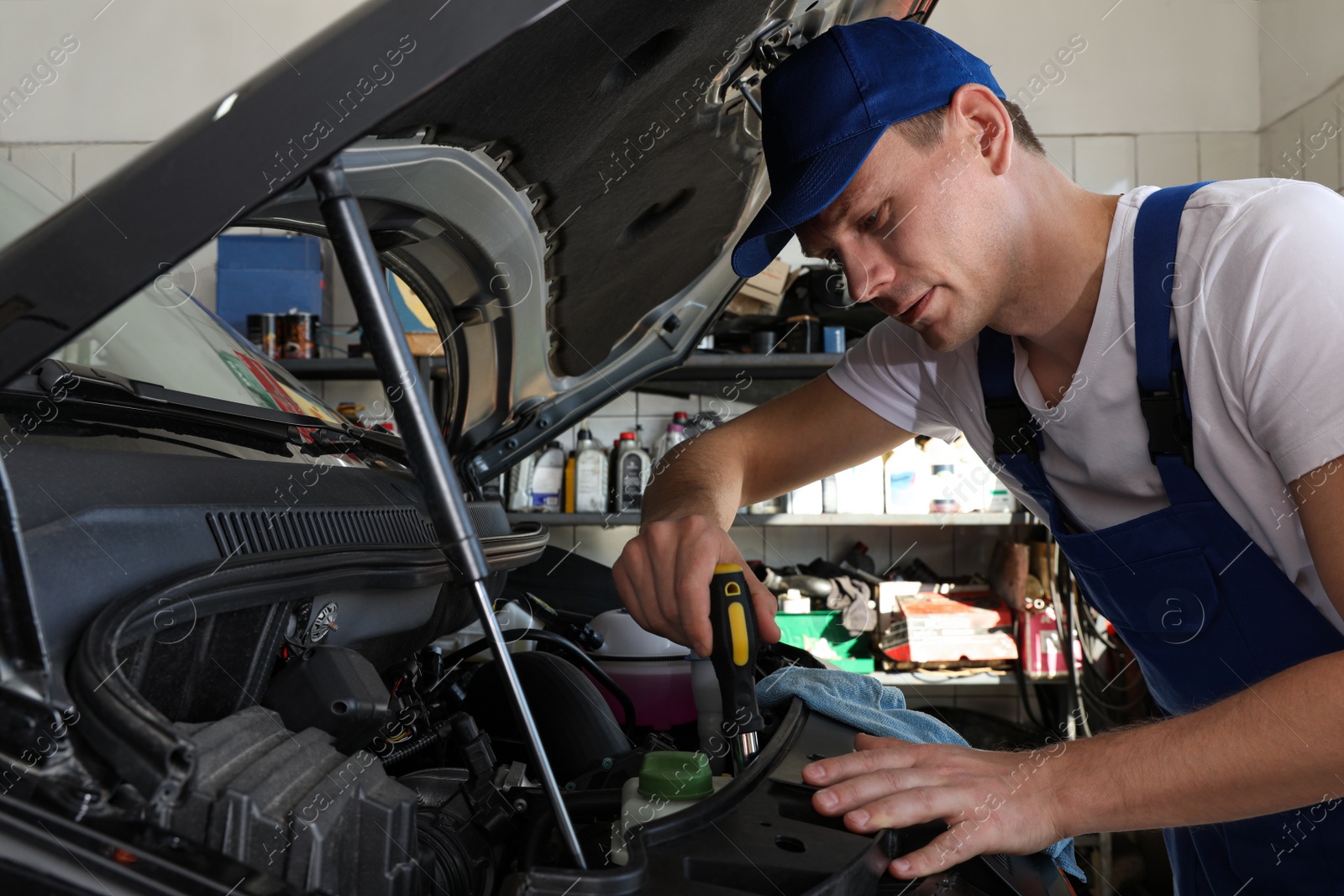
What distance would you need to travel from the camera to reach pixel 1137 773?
0.72 m

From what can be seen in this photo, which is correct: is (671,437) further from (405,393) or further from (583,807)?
(405,393)

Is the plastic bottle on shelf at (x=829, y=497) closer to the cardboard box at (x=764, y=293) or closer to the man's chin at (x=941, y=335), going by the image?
the cardboard box at (x=764, y=293)

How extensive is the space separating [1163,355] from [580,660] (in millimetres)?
811

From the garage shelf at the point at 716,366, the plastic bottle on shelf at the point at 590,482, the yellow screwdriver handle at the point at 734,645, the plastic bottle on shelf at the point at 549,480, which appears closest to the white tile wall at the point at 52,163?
the garage shelf at the point at 716,366

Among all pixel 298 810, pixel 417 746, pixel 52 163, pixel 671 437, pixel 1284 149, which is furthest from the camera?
pixel 52 163

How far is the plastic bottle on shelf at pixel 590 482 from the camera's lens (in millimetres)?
Result: 3383

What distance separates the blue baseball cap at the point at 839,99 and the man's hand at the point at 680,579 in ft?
1.12

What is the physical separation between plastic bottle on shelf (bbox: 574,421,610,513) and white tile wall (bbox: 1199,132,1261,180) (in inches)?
107

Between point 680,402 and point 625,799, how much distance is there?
306 centimetres

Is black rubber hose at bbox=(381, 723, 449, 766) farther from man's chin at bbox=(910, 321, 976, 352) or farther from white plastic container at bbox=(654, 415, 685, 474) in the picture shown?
white plastic container at bbox=(654, 415, 685, 474)

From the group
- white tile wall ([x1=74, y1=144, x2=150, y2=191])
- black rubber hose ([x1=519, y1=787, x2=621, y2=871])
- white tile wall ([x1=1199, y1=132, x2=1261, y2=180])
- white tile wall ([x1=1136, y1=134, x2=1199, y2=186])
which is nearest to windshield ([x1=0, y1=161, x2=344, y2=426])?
black rubber hose ([x1=519, y1=787, x2=621, y2=871])

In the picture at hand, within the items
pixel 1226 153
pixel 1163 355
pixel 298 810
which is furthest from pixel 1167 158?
pixel 298 810

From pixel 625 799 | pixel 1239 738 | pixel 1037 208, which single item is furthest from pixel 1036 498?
pixel 625 799

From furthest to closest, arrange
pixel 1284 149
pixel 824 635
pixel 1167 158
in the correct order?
1. pixel 1167 158
2. pixel 1284 149
3. pixel 824 635
